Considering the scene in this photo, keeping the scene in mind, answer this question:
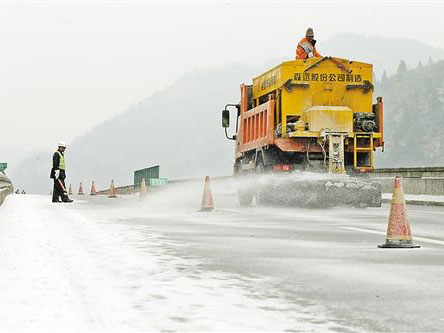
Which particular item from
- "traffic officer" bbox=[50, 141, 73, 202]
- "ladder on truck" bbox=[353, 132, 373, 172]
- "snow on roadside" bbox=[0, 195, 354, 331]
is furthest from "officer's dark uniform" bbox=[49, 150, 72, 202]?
"snow on roadside" bbox=[0, 195, 354, 331]

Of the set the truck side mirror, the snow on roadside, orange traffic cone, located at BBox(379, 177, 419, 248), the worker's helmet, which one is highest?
the worker's helmet

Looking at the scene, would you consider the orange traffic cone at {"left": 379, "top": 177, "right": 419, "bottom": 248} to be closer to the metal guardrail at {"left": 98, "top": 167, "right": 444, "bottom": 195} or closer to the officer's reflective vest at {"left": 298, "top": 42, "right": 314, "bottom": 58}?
the officer's reflective vest at {"left": 298, "top": 42, "right": 314, "bottom": 58}

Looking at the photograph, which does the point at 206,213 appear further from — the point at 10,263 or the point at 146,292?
the point at 146,292

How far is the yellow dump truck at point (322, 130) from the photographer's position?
1997cm

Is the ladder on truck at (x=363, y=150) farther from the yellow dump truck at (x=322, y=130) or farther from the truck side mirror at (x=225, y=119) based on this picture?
the truck side mirror at (x=225, y=119)

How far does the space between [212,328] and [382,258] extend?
412 centimetres

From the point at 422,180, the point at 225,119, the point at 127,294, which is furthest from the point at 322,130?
the point at 127,294

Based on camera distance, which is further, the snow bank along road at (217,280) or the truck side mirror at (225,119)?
the truck side mirror at (225,119)

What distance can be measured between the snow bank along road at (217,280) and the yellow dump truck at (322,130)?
299 inches

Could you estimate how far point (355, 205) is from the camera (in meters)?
20.2

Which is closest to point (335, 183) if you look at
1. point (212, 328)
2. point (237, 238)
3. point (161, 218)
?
point (161, 218)

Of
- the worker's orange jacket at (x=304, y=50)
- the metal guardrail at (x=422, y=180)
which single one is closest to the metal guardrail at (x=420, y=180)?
the metal guardrail at (x=422, y=180)

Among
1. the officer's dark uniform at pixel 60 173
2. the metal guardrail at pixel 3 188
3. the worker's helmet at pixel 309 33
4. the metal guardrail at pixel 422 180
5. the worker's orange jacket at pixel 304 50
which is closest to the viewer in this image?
the worker's orange jacket at pixel 304 50

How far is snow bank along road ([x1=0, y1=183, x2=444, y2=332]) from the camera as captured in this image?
5016mm
